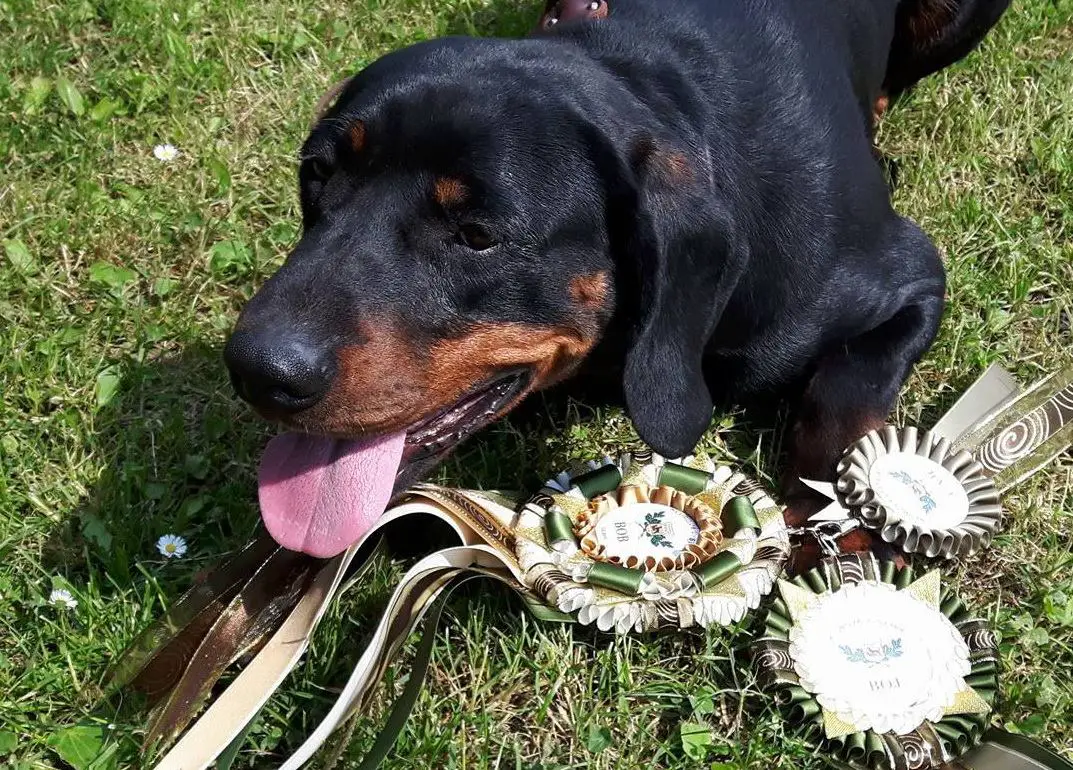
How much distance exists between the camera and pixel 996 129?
403 centimetres

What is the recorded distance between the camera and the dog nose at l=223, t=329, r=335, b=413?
203 cm

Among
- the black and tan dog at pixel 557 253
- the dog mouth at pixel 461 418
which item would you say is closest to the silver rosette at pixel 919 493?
the black and tan dog at pixel 557 253

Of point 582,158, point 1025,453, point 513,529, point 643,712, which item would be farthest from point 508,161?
point 1025,453

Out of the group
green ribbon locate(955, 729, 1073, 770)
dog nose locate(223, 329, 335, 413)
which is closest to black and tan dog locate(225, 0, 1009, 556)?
dog nose locate(223, 329, 335, 413)

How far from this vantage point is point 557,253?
2.26 meters

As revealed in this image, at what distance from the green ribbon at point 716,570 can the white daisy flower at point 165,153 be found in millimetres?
2426

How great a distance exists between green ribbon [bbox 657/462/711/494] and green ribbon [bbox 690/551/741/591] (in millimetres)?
235

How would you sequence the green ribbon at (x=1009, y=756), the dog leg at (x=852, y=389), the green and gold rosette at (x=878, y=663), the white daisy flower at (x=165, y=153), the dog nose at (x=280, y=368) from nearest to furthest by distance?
1. the dog nose at (x=280, y=368)
2. the green ribbon at (x=1009, y=756)
3. the green and gold rosette at (x=878, y=663)
4. the dog leg at (x=852, y=389)
5. the white daisy flower at (x=165, y=153)

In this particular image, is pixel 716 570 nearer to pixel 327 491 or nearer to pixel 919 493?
pixel 919 493

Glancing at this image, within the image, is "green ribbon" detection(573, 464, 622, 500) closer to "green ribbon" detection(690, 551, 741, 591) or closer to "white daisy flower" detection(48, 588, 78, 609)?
"green ribbon" detection(690, 551, 741, 591)

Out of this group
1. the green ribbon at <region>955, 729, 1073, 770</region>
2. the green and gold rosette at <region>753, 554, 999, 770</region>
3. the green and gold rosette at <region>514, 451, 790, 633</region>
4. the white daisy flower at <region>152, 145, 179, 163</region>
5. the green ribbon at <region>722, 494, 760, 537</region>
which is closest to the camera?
the green ribbon at <region>955, 729, 1073, 770</region>

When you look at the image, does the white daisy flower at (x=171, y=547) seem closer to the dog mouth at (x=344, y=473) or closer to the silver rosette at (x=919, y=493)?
the dog mouth at (x=344, y=473)

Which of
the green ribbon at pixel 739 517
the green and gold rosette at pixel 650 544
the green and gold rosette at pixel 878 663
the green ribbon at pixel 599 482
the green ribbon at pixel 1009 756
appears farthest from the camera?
the green ribbon at pixel 599 482

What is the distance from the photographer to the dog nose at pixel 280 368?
203cm
